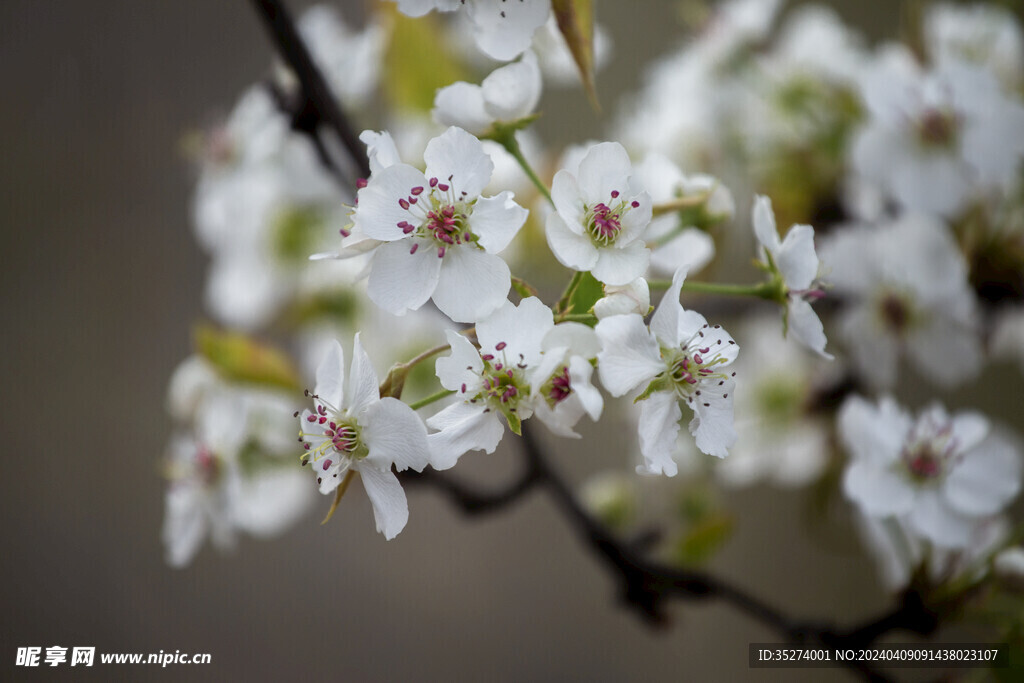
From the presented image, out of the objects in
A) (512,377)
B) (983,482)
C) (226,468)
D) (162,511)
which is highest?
(512,377)

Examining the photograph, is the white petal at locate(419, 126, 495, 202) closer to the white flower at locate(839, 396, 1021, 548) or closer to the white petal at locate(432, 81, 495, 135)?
the white petal at locate(432, 81, 495, 135)

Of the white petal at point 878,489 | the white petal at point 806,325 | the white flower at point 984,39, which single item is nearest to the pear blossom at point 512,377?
the white petal at point 806,325

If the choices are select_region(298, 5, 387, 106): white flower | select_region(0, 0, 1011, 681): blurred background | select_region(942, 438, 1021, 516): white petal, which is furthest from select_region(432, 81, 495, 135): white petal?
select_region(0, 0, 1011, 681): blurred background

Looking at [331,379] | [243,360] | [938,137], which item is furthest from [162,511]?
[938,137]

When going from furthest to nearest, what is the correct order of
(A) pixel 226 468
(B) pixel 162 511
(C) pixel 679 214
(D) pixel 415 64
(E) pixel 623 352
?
1. (B) pixel 162 511
2. (D) pixel 415 64
3. (A) pixel 226 468
4. (C) pixel 679 214
5. (E) pixel 623 352

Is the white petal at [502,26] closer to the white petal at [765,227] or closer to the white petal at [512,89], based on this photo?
Result: the white petal at [512,89]

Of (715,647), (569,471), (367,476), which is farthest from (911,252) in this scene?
(715,647)

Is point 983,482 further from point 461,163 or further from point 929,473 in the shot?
point 461,163

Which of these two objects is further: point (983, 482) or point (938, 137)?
point (938, 137)
